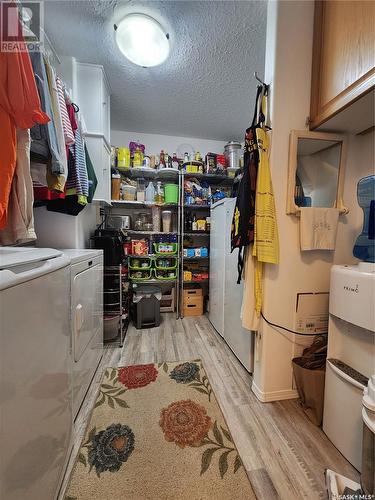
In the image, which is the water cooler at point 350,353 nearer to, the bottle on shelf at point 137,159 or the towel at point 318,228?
the towel at point 318,228

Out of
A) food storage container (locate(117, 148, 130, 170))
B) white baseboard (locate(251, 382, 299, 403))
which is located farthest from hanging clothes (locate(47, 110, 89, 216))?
white baseboard (locate(251, 382, 299, 403))

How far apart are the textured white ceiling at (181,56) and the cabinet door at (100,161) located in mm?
598

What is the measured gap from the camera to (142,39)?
1464mm

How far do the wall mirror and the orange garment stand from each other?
1.33 m

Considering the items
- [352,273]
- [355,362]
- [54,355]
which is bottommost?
[355,362]

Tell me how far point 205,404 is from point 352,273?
115cm

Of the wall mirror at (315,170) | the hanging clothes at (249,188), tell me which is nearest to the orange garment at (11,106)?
the hanging clothes at (249,188)

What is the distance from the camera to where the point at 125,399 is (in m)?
1.40

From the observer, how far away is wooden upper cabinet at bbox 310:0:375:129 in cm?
97

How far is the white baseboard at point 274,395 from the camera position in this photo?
55.0 inches

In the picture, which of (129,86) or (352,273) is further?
(129,86)

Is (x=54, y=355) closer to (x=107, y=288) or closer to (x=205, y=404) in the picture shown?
(x=205, y=404)

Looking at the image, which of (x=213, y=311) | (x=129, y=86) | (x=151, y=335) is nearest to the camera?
(x=129, y=86)

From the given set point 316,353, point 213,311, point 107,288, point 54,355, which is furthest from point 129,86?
point 316,353
